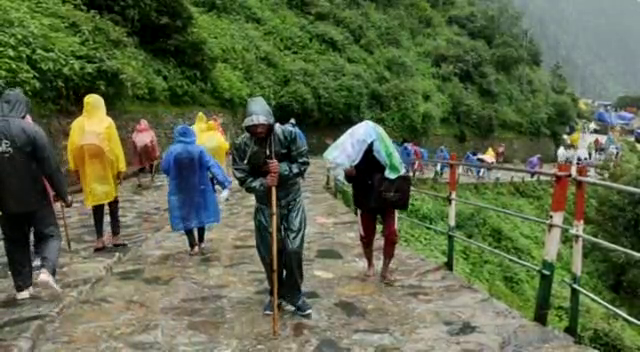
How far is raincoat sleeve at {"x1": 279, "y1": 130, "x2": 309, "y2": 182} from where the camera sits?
5344 mm

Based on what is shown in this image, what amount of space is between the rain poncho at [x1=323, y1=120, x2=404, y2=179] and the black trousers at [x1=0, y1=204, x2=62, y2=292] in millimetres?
2500

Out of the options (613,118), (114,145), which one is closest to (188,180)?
(114,145)

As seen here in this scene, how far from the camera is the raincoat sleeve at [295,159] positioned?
17.5 ft

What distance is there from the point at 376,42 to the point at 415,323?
104ft

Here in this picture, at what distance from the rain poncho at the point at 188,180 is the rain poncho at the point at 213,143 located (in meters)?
4.14

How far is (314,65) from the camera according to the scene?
3008 centimetres

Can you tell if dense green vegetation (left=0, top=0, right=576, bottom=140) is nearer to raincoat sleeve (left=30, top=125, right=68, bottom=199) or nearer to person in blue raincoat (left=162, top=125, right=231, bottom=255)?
person in blue raincoat (left=162, top=125, right=231, bottom=255)

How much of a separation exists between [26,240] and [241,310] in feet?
6.43

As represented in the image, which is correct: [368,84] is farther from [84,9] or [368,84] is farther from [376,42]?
[84,9]

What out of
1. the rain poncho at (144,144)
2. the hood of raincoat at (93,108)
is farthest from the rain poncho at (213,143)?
the hood of raincoat at (93,108)

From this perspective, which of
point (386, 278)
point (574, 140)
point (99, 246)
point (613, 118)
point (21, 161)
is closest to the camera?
point (21, 161)

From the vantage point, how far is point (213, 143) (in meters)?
12.3

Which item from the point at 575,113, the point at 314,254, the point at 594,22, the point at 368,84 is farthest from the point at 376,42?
the point at 594,22

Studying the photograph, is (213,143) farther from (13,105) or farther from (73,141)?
(13,105)
